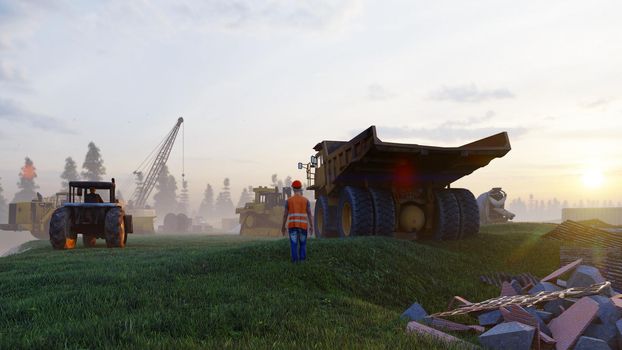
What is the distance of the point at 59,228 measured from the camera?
13148 mm

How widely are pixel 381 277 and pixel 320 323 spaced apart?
3.22 meters

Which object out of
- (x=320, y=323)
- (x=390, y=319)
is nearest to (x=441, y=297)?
(x=390, y=319)

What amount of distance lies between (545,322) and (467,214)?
6460 millimetres

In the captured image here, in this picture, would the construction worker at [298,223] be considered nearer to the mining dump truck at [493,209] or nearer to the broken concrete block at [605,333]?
the broken concrete block at [605,333]

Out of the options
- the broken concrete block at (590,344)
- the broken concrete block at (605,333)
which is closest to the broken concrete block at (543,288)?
the broken concrete block at (605,333)

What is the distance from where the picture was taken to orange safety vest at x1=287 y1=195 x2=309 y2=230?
805 centimetres

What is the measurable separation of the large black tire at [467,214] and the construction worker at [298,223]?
5.59 m

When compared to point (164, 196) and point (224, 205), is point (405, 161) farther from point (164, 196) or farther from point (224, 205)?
point (224, 205)

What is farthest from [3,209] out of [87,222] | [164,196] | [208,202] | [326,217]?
[326,217]

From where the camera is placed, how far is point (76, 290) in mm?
6035

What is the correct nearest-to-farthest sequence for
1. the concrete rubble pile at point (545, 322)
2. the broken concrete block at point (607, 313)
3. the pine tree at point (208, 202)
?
1. the concrete rubble pile at point (545, 322)
2. the broken concrete block at point (607, 313)
3. the pine tree at point (208, 202)

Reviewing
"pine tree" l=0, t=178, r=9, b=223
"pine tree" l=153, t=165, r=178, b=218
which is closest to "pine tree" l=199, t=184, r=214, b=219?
"pine tree" l=153, t=165, r=178, b=218

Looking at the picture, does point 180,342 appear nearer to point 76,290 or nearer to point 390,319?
point 390,319

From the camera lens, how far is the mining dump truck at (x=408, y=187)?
417 inches
